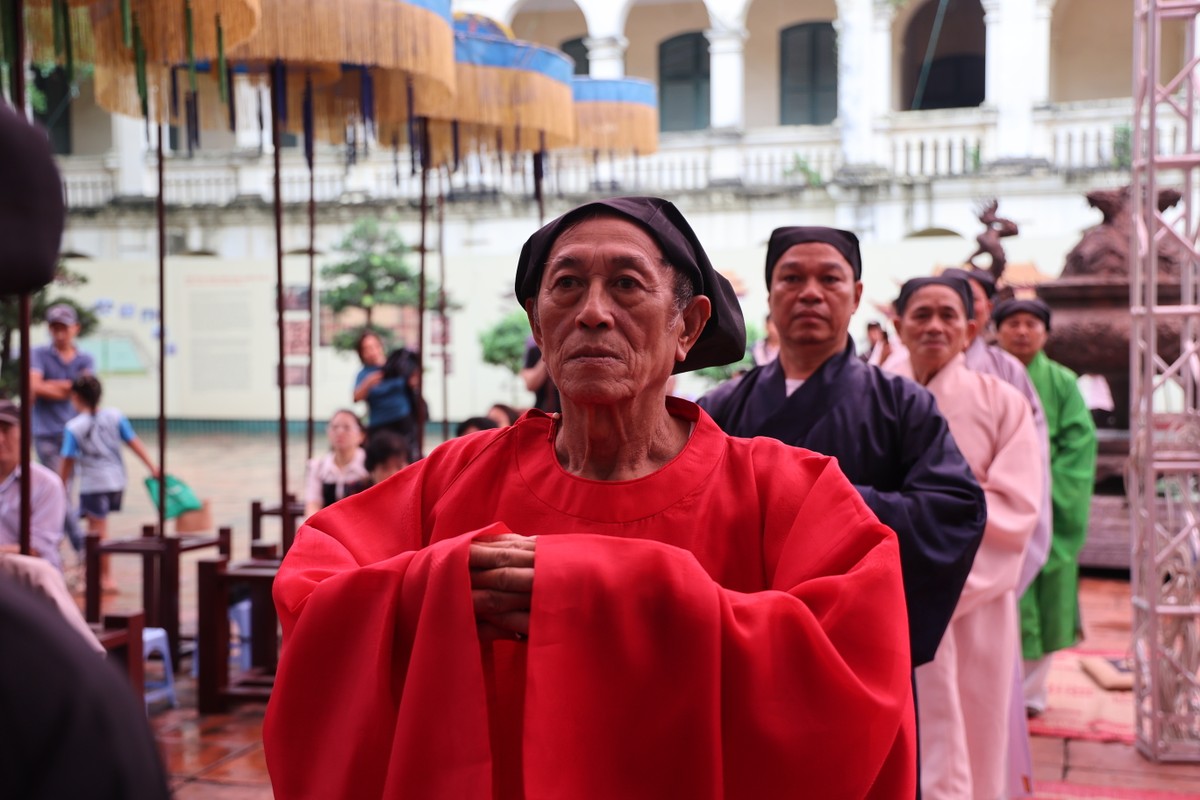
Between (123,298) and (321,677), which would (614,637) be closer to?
(321,677)

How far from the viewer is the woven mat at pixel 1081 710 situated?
5.20m

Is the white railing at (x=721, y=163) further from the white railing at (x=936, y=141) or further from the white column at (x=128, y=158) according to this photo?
the white column at (x=128, y=158)

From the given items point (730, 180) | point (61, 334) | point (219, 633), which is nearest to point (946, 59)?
point (730, 180)

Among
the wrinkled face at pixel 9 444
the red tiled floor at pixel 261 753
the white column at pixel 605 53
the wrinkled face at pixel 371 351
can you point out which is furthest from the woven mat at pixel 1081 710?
the white column at pixel 605 53

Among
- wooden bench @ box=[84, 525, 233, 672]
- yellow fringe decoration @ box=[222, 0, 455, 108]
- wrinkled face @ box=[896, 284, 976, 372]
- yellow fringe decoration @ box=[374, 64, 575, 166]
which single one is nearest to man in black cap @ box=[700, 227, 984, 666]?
wrinkled face @ box=[896, 284, 976, 372]

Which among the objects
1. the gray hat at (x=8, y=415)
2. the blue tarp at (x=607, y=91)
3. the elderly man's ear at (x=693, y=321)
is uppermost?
the blue tarp at (x=607, y=91)

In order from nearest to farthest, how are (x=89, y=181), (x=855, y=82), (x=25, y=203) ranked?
(x=25, y=203) → (x=855, y=82) → (x=89, y=181)

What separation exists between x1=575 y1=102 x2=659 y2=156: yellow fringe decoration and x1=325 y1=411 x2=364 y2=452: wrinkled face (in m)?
2.96

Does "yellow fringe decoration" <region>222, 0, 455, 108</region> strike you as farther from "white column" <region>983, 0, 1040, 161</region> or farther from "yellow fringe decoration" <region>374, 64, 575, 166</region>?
"white column" <region>983, 0, 1040, 161</region>

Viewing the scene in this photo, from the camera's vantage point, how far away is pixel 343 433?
677 cm

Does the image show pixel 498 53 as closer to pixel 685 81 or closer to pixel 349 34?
pixel 349 34

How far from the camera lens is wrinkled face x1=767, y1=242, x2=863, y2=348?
3.12 m

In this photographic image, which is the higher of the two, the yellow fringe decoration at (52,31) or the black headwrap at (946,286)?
the yellow fringe decoration at (52,31)

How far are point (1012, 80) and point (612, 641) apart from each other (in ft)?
60.3
